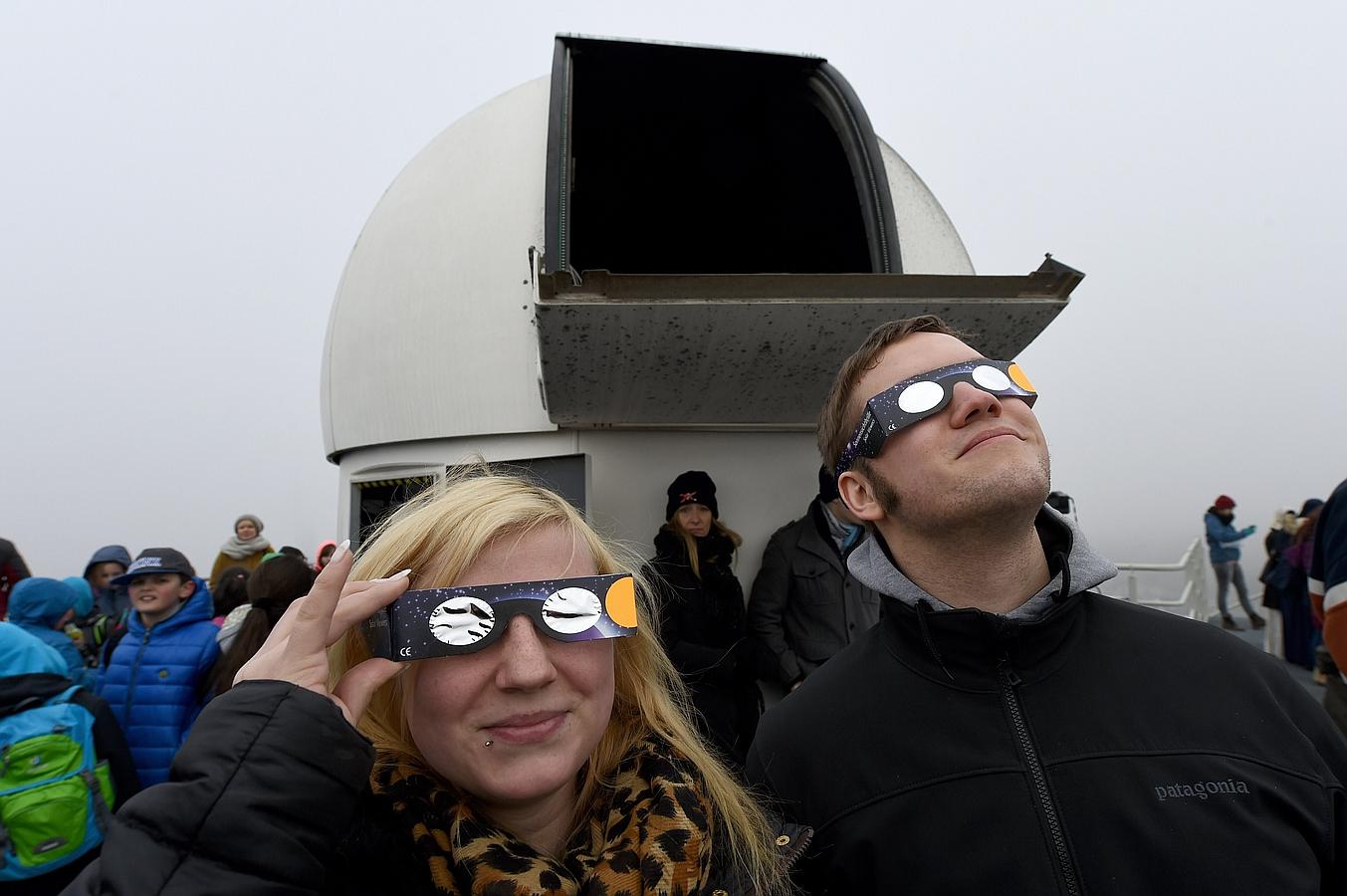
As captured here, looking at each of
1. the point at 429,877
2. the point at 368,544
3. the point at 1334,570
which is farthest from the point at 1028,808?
the point at 1334,570

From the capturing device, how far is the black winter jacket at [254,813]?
851 millimetres

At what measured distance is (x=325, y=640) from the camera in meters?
1.03

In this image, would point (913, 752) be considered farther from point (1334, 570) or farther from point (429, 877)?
point (1334, 570)

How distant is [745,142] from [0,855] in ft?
16.5

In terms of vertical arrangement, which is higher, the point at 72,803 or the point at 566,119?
the point at 566,119

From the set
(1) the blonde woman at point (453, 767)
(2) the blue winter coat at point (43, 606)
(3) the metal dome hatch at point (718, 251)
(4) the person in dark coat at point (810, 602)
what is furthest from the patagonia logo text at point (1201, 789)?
(2) the blue winter coat at point (43, 606)

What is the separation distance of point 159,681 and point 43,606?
78cm

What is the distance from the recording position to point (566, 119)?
380cm

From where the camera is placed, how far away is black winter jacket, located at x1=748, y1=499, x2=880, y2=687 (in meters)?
3.83

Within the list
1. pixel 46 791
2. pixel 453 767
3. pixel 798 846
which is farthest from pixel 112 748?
pixel 798 846

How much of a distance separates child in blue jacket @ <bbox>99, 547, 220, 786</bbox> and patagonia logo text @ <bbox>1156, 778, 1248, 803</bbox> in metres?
3.32

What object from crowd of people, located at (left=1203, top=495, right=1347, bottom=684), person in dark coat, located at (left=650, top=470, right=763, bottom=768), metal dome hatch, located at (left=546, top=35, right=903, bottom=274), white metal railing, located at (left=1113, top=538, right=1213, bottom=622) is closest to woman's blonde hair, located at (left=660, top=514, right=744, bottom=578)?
person in dark coat, located at (left=650, top=470, right=763, bottom=768)

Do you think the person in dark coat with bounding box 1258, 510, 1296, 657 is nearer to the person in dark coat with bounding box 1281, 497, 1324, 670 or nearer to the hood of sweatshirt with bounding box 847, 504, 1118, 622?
the person in dark coat with bounding box 1281, 497, 1324, 670

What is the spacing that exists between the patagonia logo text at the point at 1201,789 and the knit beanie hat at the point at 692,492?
8.96 ft
